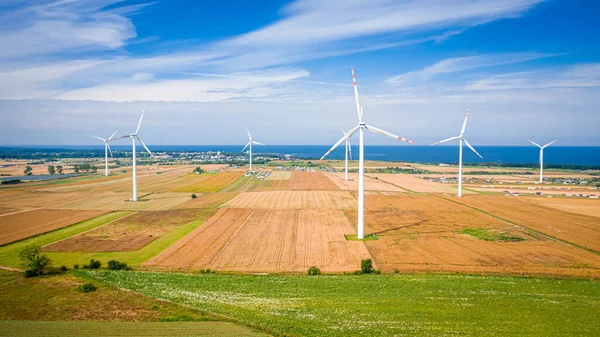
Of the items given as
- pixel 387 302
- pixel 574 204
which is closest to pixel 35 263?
pixel 387 302

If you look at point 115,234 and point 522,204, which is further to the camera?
point 522,204

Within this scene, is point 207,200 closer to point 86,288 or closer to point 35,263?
point 35,263

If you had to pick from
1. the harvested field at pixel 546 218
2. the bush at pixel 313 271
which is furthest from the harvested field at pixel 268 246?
the harvested field at pixel 546 218

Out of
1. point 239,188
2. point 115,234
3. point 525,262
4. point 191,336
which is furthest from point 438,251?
point 239,188

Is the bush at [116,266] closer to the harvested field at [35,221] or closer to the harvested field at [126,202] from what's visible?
the harvested field at [35,221]

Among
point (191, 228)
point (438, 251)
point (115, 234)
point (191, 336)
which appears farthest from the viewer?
point (191, 228)

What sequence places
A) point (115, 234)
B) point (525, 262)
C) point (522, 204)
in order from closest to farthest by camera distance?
point (525, 262) → point (115, 234) → point (522, 204)

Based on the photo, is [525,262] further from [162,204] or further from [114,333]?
[162,204]

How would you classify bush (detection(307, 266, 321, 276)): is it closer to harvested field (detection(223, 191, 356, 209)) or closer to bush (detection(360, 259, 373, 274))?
bush (detection(360, 259, 373, 274))
